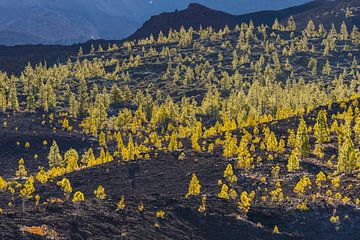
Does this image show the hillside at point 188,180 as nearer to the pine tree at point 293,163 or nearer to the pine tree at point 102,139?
the pine tree at point 293,163

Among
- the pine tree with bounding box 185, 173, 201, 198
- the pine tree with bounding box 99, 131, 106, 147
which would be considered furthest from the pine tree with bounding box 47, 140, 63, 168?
the pine tree with bounding box 185, 173, 201, 198

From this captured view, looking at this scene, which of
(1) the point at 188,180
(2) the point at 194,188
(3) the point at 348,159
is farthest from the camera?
(1) the point at 188,180

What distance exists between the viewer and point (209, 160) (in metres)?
89.0

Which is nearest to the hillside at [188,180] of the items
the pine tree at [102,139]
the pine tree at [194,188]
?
the pine tree at [194,188]

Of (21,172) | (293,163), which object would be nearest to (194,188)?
(293,163)

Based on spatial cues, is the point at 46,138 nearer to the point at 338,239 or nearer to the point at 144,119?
the point at 144,119

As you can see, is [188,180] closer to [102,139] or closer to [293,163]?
[293,163]

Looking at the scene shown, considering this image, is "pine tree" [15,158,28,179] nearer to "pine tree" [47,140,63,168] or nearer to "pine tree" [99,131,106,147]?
"pine tree" [47,140,63,168]

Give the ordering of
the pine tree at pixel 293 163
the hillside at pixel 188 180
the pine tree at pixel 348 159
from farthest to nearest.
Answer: the pine tree at pixel 293 163 < the pine tree at pixel 348 159 < the hillside at pixel 188 180

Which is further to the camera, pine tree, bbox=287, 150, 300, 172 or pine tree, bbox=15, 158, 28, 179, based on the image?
pine tree, bbox=15, 158, 28, 179

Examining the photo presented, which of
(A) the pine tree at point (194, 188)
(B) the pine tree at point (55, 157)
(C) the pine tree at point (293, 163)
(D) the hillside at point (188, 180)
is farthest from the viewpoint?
(B) the pine tree at point (55, 157)

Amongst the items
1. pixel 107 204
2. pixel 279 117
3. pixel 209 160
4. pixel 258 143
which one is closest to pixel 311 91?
pixel 279 117

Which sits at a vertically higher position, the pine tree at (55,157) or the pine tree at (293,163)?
the pine tree at (293,163)

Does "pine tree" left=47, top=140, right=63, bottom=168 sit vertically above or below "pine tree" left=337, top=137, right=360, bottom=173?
below
